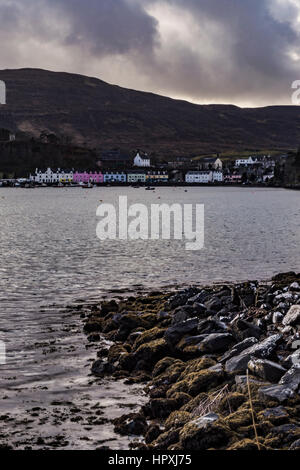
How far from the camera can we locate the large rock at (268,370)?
1139 centimetres

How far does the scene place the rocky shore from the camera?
959cm

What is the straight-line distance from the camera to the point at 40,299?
23781mm

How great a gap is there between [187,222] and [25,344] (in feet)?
186

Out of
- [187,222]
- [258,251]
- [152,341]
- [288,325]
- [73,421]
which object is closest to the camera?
[73,421]

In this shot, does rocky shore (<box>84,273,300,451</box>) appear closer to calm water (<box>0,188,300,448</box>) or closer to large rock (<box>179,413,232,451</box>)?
large rock (<box>179,413,232,451</box>)

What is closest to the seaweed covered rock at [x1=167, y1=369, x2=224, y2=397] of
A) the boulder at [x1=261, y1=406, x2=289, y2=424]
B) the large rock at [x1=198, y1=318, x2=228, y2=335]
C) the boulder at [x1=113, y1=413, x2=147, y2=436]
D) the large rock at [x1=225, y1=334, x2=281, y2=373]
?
the large rock at [x1=225, y1=334, x2=281, y2=373]

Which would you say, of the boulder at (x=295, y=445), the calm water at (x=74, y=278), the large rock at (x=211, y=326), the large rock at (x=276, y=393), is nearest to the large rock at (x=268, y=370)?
the large rock at (x=276, y=393)

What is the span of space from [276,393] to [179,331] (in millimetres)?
5386

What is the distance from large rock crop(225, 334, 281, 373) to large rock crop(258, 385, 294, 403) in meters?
1.36

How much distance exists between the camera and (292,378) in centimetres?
1085

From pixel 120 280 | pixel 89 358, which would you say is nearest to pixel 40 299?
pixel 120 280

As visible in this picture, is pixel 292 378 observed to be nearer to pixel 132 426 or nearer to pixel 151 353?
pixel 132 426

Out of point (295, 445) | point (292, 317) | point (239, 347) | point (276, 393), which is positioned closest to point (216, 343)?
point (239, 347)
